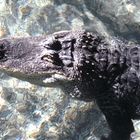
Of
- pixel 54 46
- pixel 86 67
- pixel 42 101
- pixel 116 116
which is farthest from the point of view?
pixel 42 101

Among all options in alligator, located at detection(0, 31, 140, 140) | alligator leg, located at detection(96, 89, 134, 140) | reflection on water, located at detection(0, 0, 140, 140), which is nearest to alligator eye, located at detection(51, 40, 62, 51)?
alligator, located at detection(0, 31, 140, 140)

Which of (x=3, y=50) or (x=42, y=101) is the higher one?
(x=3, y=50)

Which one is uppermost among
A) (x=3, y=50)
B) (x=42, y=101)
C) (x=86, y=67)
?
(x=3, y=50)

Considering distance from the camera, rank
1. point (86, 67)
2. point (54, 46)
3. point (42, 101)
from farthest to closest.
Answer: point (42, 101) < point (54, 46) < point (86, 67)

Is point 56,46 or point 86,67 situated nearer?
point 86,67

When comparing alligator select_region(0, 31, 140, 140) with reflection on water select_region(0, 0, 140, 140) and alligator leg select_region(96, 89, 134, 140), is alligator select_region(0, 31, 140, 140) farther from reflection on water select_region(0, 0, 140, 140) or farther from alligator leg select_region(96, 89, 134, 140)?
reflection on water select_region(0, 0, 140, 140)

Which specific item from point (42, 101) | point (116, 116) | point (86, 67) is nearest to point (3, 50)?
point (86, 67)

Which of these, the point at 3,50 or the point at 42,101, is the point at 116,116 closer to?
the point at 42,101
